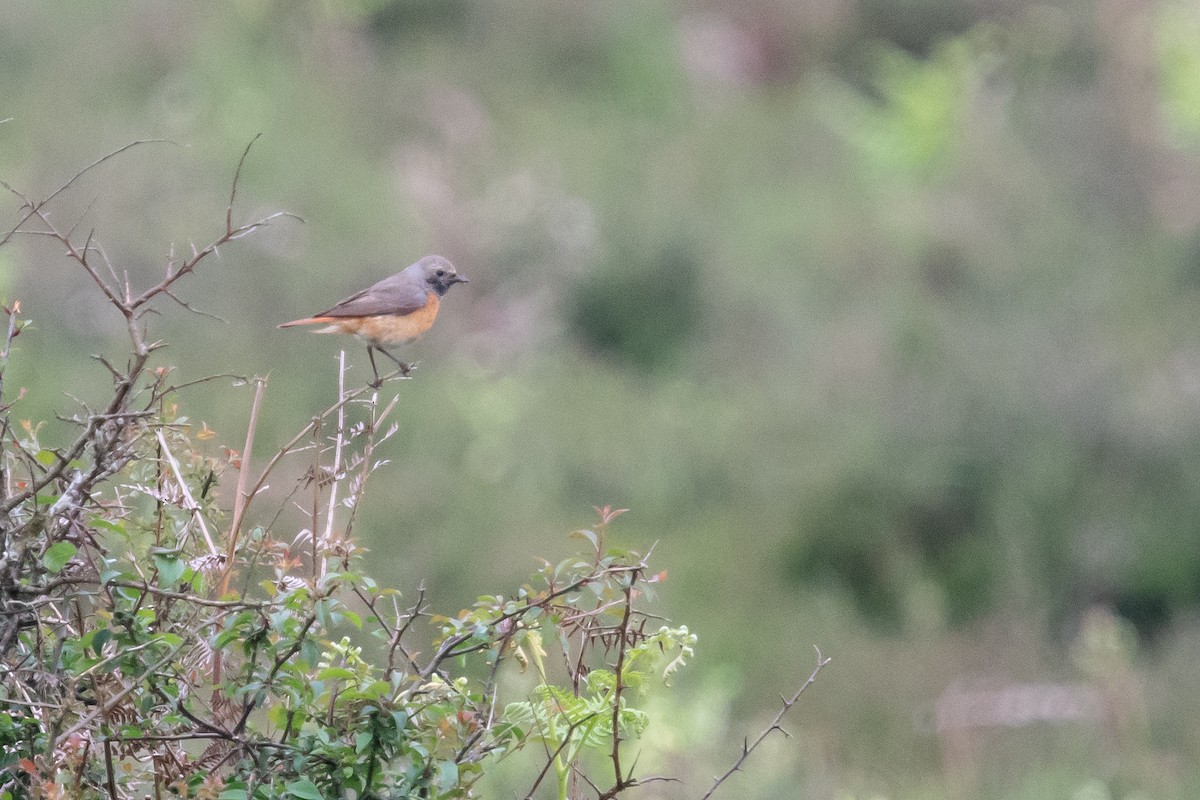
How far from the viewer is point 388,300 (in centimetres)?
398

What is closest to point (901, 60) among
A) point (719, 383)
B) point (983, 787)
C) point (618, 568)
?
point (719, 383)

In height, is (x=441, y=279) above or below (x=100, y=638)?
above

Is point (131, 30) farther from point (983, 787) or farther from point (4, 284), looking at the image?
point (983, 787)

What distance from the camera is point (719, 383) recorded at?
9.97m

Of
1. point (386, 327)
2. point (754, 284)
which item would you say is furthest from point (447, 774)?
point (754, 284)

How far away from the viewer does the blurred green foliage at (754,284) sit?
24.3 ft

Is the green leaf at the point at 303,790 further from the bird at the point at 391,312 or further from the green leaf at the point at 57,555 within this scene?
the bird at the point at 391,312

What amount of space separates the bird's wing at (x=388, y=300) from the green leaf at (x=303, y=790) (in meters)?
2.26

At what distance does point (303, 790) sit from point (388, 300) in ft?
7.77

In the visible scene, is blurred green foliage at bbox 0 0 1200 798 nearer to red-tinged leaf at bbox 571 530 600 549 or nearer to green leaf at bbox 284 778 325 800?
red-tinged leaf at bbox 571 530 600 549

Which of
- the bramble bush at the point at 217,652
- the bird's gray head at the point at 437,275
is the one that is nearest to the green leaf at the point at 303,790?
the bramble bush at the point at 217,652

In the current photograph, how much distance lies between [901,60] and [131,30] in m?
7.24

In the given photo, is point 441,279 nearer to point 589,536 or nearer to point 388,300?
point 388,300

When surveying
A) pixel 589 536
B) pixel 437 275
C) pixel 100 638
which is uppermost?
pixel 437 275
